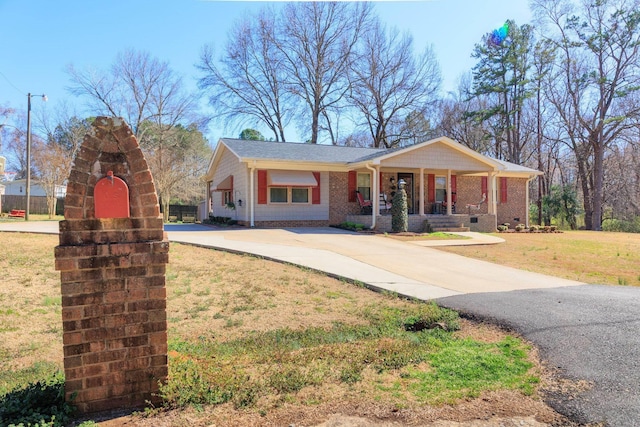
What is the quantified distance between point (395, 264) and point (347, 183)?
32.1 ft

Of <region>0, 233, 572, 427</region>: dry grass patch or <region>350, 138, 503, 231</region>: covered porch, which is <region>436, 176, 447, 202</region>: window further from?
<region>0, 233, 572, 427</region>: dry grass patch

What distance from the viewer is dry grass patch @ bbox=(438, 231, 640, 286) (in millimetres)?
8297

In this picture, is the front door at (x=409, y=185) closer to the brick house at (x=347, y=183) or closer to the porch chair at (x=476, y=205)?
the brick house at (x=347, y=183)

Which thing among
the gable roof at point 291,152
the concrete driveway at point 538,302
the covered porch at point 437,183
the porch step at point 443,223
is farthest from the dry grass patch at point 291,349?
the porch step at point 443,223

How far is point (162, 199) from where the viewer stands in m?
30.0

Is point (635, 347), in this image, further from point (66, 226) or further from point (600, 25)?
point (600, 25)

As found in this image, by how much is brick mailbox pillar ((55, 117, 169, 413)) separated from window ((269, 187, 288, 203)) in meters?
14.1

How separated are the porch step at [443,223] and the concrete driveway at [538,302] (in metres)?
5.51

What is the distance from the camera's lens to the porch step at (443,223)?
662 inches

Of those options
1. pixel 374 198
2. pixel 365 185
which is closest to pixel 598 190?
pixel 365 185

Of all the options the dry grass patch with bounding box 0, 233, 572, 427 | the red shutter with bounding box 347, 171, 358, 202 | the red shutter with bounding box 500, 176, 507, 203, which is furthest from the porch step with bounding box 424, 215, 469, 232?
the dry grass patch with bounding box 0, 233, 572, 427

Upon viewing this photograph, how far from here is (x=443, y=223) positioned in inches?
675

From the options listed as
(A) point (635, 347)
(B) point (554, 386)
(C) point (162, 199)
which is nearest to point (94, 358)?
(B) point (554, 386)

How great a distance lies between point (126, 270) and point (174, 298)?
340 cm
